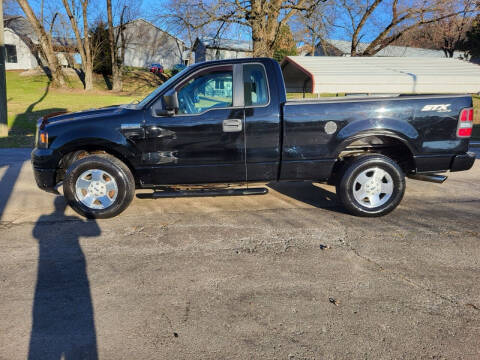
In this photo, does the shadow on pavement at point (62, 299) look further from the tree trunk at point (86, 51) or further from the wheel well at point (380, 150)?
the tree trunk at point (86, 51)

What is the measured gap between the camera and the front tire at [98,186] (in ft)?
14.0

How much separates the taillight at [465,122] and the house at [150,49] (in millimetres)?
47233

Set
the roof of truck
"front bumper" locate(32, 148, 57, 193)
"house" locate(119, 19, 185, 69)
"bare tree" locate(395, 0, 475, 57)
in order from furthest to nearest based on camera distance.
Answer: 1. "house" locate(119, 19, 185, 69)
2. "bare tree" locate(395, 0, 475, 57)
3. the roof of truck
4. "front bumper" locate(32, 148, 57, 193)

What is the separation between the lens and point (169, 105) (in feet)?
13.5

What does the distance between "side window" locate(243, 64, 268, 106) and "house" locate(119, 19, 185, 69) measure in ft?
152

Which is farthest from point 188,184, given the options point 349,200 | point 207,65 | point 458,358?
point 458,358

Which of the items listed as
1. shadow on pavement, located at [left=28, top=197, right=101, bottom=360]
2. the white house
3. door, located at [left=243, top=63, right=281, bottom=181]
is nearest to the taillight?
door, located at [left=243, top=63, right=281, bottom=181]

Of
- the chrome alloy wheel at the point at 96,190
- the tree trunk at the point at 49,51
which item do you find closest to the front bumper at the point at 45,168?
the chrome alloy wheel at the point at 96,190

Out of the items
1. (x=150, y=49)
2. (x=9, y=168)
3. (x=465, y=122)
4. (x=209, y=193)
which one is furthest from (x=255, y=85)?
(x=150, y=49)

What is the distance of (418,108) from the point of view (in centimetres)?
430

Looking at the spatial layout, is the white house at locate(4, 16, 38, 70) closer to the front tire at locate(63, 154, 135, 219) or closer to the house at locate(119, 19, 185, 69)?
the house at locate(119, 19, 185, 69)

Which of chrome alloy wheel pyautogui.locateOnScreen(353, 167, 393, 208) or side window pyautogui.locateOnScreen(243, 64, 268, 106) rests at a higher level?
side window pyautogui.locateOnScreen(243, 64, 268, 106)

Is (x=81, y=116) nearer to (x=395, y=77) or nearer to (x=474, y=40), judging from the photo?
(x=395, y=77)

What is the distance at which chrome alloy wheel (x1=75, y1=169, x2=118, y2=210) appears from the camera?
4352 mm
